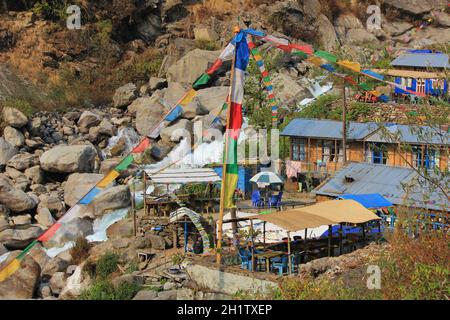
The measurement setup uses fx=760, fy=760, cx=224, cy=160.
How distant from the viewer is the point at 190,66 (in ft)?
135

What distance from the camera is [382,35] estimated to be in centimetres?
5331

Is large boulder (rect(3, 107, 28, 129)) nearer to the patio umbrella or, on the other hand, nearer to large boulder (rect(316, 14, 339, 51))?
the patio umbrella

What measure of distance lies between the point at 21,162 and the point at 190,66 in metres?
13.0

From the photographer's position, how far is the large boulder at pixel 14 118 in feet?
109

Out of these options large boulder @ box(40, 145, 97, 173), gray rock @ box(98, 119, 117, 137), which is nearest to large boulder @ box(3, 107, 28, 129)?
large boulder @ box(40, 145, 97, 173)

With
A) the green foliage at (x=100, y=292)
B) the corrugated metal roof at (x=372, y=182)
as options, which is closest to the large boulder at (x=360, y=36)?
the corrugated metal roof at (x=372, y=182)

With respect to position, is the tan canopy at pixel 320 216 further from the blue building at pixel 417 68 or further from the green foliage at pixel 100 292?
the blue building at pixel 417 68

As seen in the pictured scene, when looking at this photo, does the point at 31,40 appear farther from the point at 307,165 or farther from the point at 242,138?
the point at 307,165

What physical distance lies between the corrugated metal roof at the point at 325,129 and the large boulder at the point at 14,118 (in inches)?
483

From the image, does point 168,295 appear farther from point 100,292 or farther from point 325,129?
point 325,129

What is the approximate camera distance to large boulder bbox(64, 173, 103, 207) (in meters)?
28.2

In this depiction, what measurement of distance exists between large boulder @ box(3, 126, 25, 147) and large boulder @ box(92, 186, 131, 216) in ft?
26.9

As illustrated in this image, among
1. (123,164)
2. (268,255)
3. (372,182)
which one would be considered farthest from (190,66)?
(268,255)
